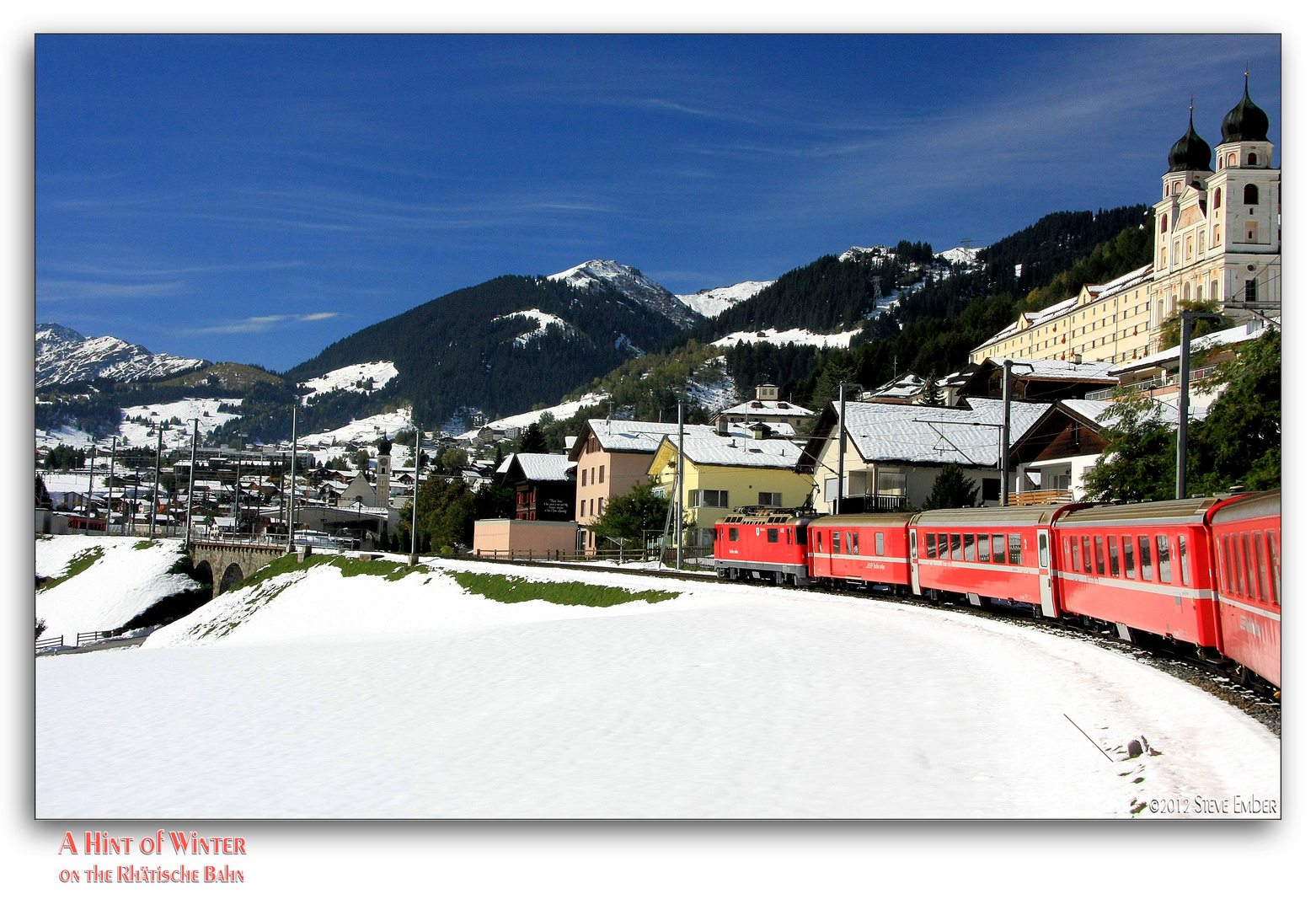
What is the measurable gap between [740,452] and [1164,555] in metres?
52.1

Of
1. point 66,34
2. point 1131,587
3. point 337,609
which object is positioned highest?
point 66,34

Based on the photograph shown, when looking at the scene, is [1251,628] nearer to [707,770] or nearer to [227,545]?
[707,770]

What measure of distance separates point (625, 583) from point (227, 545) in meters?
53.7

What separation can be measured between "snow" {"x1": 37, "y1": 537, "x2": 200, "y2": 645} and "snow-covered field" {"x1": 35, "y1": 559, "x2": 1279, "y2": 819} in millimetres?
56050

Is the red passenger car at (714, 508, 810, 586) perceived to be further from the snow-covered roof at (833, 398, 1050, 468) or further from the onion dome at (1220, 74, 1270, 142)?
the onion dome at (1220, 74, 1270, 142)

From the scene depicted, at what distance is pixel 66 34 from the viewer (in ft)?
37.0

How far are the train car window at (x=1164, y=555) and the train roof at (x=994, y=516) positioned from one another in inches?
229

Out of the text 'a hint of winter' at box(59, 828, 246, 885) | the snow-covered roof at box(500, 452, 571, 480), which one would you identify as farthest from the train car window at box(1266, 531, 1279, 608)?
the snow-covered roof at box(500, 452, 571, 480)

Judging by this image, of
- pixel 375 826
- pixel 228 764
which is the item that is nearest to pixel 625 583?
pixel 228 764

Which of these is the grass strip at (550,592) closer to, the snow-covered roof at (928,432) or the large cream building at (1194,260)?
the snow-covered roof at (928,432)

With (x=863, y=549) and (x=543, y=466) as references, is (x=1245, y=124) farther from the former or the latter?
(x=543, y=466)

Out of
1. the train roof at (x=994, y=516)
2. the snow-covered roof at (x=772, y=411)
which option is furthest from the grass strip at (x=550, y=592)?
the snow-covered roof at (x=772, y=411)

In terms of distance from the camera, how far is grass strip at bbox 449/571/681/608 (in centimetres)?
3722

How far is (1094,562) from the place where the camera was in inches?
755
